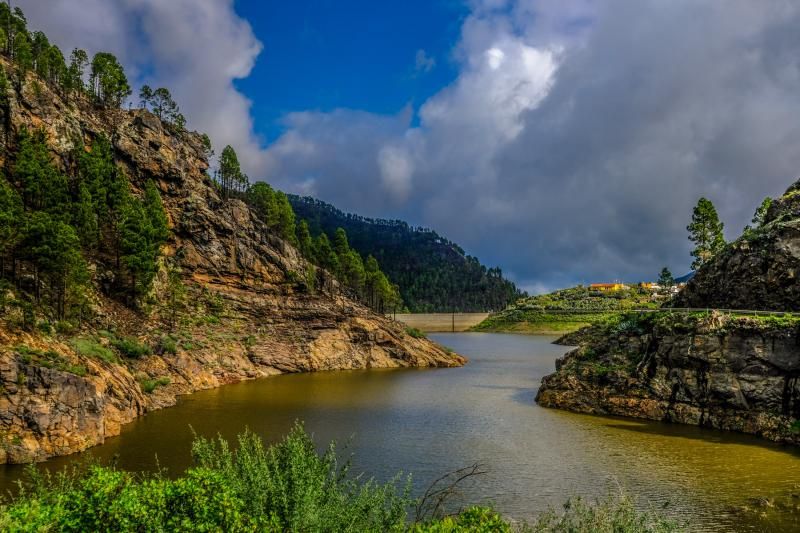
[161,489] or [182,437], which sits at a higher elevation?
[161,489]

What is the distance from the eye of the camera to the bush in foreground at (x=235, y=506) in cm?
1187

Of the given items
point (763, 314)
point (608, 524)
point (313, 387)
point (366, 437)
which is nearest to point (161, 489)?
point (608, 524)

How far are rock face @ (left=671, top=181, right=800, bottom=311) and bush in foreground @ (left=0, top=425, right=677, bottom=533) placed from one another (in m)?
40.3

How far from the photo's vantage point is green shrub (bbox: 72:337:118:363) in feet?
140

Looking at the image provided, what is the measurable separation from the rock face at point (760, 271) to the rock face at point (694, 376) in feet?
23.2

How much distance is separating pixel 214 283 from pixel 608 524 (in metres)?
74.8

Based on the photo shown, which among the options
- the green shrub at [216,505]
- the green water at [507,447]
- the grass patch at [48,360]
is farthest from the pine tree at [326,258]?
the green shrub at [216,505]

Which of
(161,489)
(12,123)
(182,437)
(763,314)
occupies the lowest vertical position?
(182,437)

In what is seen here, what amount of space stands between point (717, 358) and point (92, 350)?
4947 cm

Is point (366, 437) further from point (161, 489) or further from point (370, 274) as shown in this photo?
point (370, 274)

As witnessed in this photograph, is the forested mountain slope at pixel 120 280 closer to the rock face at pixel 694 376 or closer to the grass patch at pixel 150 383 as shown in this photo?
the grass patch at pixel 150 383

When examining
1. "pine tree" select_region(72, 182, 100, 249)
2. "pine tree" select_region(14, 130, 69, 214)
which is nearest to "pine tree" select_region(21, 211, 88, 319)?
"pine tree" select_region(14, 130, 69, 214)

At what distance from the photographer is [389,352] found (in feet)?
290

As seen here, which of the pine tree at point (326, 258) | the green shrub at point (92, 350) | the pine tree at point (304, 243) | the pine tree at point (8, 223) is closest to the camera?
the green shrub at point (92, 350)
